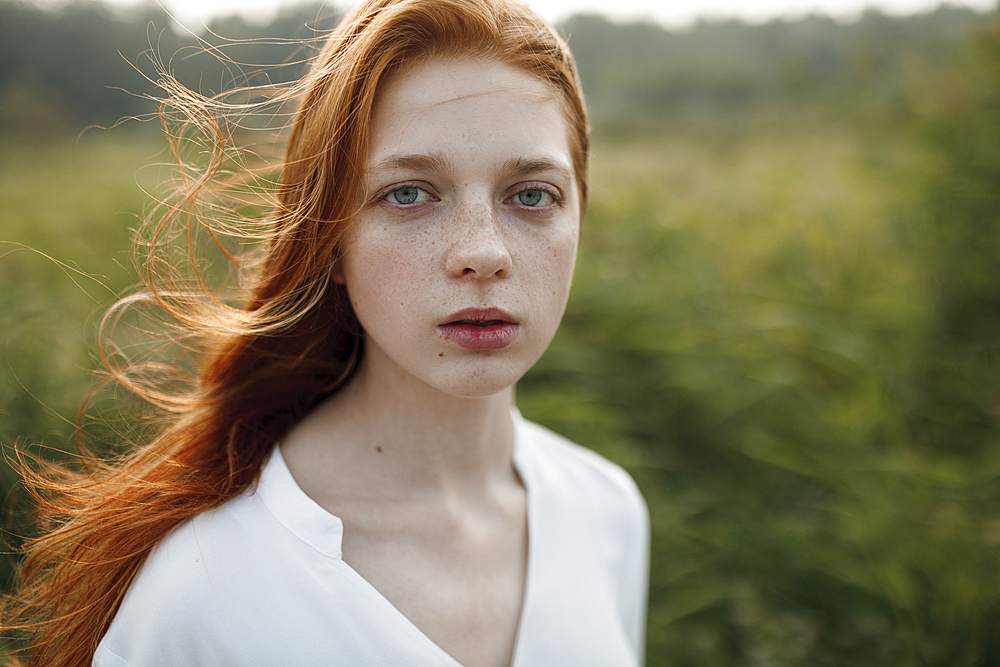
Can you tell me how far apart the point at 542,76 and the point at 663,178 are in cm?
336

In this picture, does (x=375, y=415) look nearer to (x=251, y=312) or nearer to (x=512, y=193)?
(x=251, y=312)

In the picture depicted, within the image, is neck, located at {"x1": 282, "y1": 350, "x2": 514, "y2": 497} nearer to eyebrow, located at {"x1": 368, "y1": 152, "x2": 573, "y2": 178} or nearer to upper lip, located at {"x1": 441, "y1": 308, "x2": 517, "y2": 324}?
upper lip, located at {"x1": 441, "y1": 308, "x2": 517, "y2": 324}

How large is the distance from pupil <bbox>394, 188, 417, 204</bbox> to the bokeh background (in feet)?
1.32

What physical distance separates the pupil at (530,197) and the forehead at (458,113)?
6 centimetres

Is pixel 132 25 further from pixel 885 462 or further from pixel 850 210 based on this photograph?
pixel 850 210

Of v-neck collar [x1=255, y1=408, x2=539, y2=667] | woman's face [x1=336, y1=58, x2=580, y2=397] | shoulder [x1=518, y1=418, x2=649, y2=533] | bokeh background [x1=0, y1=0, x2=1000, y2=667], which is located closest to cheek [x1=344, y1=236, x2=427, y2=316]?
woman's face [x1=336, y1=58, x2=580, y2=397]

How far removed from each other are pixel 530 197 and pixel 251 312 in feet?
1.79

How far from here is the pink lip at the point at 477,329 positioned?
3.00ft

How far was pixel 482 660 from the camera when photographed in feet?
3.21

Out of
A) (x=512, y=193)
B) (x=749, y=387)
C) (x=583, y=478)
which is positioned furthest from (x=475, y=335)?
(x=749, y=387)

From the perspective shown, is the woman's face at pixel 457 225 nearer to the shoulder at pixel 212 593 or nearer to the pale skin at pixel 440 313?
the pale skin at pixel 440 313

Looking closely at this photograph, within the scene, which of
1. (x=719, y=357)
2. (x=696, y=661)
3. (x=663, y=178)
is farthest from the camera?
(x=663, y=178)

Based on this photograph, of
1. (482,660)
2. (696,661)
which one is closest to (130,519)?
(482,660)

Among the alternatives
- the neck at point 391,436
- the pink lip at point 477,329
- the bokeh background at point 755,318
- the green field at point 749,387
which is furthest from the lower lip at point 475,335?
the green field at point 749,387
